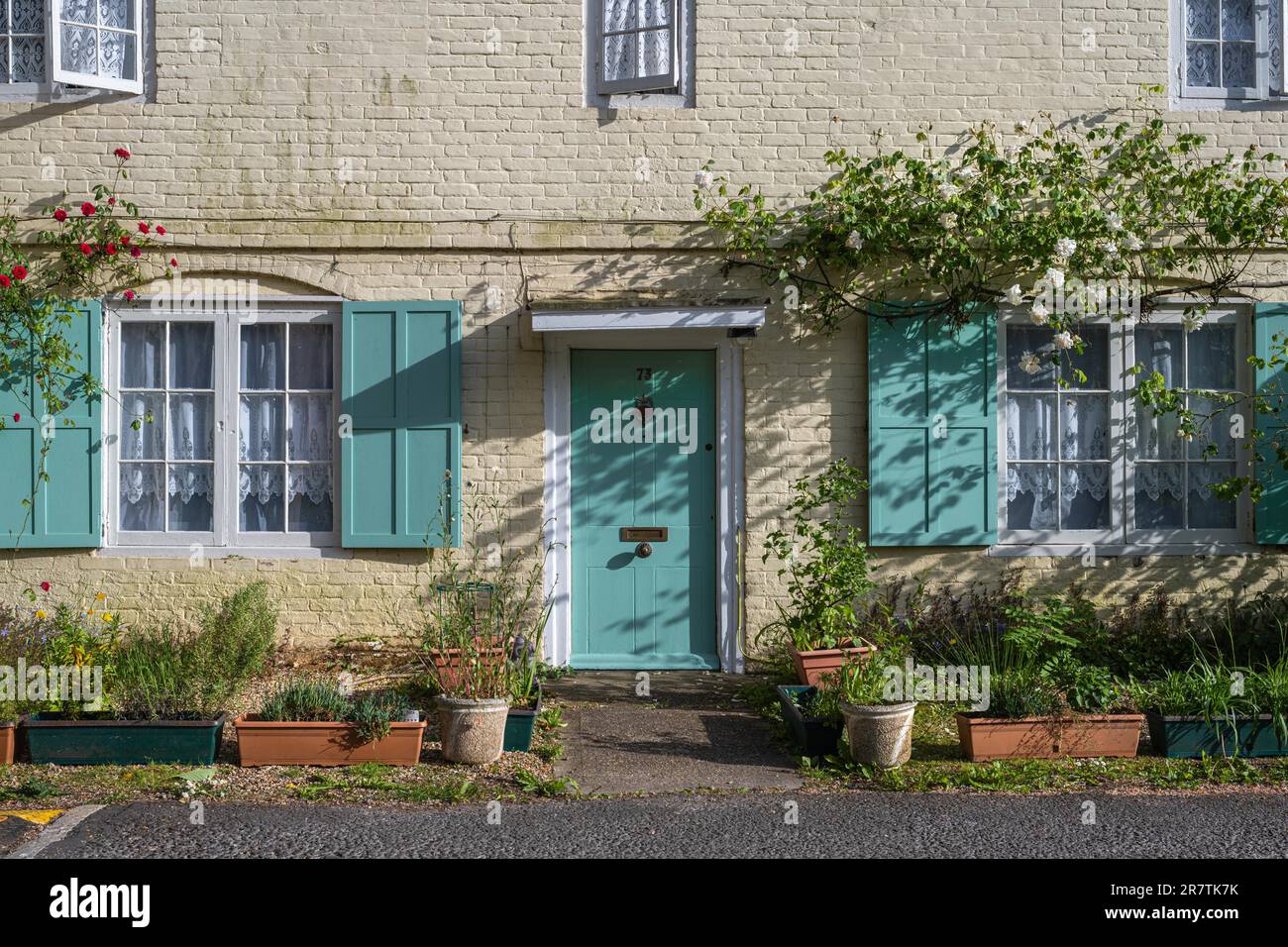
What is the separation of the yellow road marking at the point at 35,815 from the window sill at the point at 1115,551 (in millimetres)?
5848

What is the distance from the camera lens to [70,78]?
7652mm

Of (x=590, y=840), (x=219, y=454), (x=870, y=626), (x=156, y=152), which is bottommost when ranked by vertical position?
(x=590, y=840)

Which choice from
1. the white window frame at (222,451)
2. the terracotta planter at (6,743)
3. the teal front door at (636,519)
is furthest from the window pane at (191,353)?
the terracotta planter at (6,743)

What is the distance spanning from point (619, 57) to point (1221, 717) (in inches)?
218

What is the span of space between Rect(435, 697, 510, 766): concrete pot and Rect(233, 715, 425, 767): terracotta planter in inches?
6.3

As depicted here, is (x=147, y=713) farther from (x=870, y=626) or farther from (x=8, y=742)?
(x=870, y=626)

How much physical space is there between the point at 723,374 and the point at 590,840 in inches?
152

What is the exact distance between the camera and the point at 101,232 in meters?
7.72

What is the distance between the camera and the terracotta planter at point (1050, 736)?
19.5ft

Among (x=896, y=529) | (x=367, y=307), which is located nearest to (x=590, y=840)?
(x=896, y=529)

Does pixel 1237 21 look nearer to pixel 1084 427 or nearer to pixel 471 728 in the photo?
pixel 1084 427

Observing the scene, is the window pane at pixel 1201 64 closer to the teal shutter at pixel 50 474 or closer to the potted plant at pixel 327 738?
the potted plant at pixel 327 738

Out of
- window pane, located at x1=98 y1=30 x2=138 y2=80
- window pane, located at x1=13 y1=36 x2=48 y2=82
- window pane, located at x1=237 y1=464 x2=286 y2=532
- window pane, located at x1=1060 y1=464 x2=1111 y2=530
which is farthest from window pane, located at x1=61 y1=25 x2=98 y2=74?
window pane, located at x1=1060 y1=464 x2=1111 y2=530

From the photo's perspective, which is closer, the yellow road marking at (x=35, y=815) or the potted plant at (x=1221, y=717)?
the yellow road marking at (x=35, y=815)
